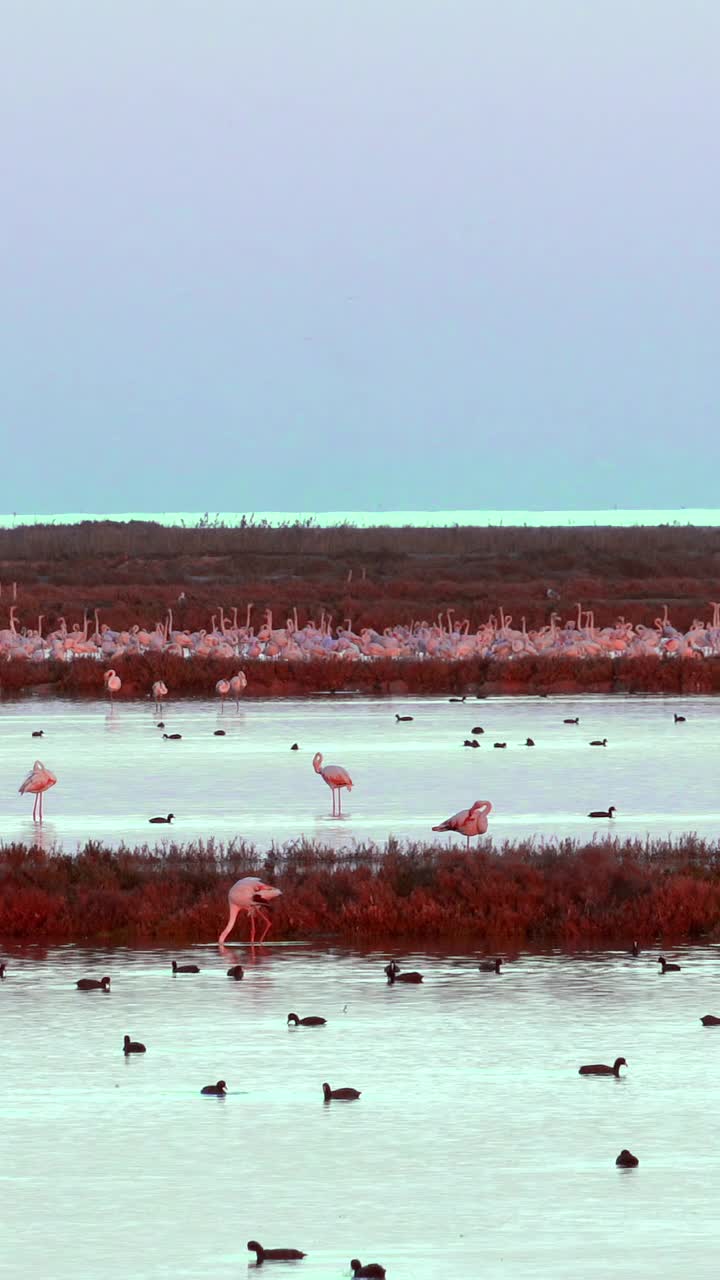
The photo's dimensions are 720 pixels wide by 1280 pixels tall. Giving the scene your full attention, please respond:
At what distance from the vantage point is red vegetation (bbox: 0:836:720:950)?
51.9 ft

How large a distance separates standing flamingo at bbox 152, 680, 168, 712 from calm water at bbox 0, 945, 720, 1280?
893 inches

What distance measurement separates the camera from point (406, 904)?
15906mm

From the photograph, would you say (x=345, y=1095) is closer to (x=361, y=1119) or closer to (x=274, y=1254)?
(x=361, y=1119)

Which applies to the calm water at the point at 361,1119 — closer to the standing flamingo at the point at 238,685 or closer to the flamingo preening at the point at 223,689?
the flamingo preening at the point at 223,689

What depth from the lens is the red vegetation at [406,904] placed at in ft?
51.9

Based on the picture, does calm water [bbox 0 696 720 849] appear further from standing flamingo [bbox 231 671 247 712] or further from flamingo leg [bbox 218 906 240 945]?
flamingo leg [bbox 218 906 240 945]

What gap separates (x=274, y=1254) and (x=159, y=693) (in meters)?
30.2

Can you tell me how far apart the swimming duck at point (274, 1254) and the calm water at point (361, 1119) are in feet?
0.18

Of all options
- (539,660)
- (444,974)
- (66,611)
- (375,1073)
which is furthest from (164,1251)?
(66,611)

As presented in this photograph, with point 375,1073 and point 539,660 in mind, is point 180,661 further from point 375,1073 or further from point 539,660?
point 375,1073

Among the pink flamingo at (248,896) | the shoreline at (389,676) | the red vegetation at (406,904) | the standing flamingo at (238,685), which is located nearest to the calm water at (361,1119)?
the pink flamingo at (248,896)

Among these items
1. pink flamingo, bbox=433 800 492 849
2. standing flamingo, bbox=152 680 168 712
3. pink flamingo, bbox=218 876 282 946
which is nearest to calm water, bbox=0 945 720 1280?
pink flamingo, bbox=218 876 282 946

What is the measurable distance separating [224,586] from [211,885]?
54.6 m

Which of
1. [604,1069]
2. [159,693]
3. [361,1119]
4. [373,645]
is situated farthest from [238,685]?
[361,1119]
